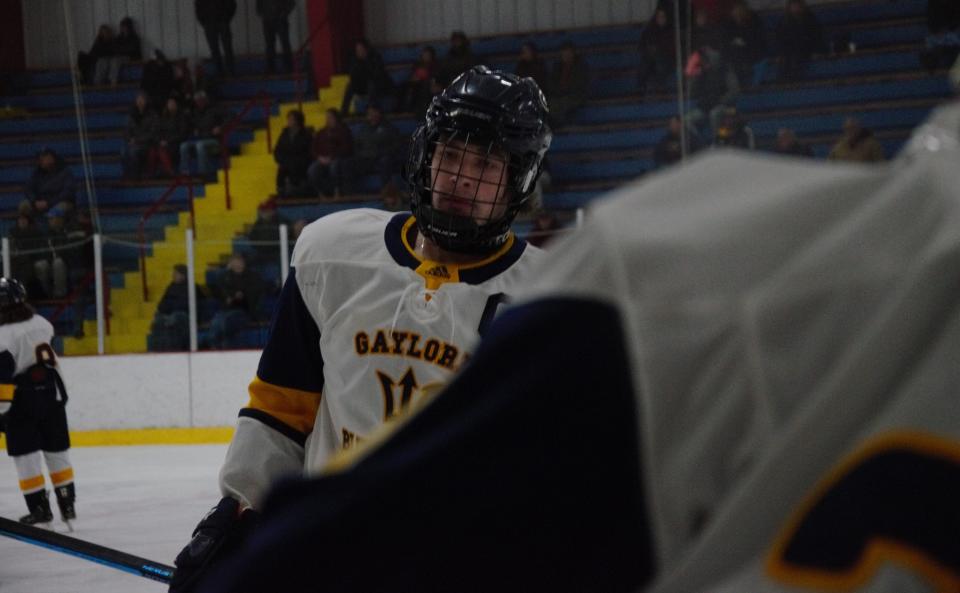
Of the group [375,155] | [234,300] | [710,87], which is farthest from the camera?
[375,155]

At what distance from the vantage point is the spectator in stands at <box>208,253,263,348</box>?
24.6ft

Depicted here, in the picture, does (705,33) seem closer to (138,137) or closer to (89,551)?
(138,137)

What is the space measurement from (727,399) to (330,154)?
9275 millimetres

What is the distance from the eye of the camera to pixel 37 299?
7891 mm

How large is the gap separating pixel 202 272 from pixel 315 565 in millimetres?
7223

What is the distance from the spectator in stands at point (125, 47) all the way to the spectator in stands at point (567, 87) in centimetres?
413

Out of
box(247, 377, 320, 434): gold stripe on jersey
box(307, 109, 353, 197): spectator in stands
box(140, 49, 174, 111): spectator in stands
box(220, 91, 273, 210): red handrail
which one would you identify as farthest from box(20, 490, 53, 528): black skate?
box(140, 49, 174, 111): spectator in stands

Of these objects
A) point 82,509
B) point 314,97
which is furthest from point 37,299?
point 314,97

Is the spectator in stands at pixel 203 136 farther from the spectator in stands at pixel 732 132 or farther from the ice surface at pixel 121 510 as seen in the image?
the spectator in stands at pixel 732 132

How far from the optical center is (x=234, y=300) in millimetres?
7594

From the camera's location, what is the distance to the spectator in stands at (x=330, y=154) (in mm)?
9391

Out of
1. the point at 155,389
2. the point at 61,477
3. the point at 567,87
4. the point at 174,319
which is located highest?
the point at 567,87

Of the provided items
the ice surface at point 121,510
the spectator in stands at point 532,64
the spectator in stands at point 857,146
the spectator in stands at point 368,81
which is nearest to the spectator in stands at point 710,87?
the spectator in stands at point 857,146

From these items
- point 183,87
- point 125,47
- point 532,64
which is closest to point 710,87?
point 532,64
